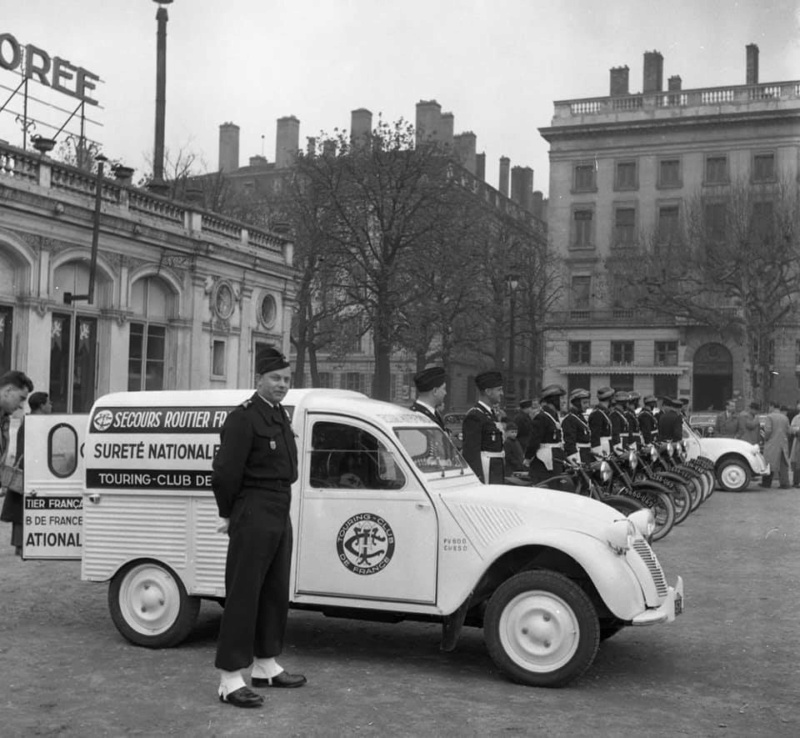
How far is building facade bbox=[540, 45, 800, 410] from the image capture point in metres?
63.2

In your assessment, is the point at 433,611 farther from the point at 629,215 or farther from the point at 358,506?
the point at 629,215

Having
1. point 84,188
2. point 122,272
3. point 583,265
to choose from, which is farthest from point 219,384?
point 583,265

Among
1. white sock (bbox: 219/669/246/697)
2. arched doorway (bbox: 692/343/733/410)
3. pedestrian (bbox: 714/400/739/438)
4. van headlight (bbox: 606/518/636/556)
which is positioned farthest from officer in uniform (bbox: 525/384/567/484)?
arched doorway (bbox: 692/343/733/410)

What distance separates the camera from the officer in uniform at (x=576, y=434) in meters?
13.0

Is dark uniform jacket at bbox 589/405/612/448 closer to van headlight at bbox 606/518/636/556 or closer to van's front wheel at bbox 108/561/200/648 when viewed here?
van headlight at bbox 606/518/636/556

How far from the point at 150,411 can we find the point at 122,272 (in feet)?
71.1

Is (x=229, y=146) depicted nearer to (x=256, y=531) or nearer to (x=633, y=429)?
(x=633, y=429)

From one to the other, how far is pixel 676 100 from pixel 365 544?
63.7 m

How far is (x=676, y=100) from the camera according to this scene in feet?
217

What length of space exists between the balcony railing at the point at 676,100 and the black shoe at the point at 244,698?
63570 mm

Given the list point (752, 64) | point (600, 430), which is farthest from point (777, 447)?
point (752, 64)

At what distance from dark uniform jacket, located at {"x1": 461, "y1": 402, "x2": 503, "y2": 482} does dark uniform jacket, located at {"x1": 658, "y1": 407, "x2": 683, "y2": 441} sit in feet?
30.9

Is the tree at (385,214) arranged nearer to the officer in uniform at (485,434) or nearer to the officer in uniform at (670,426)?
the officer in uniform at (670,426)

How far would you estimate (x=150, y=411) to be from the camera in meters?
7.71
